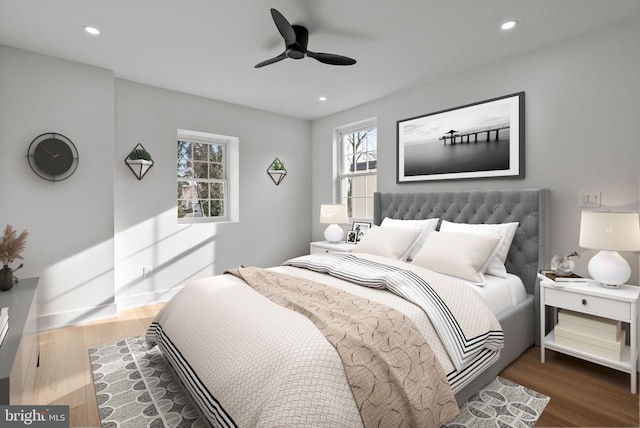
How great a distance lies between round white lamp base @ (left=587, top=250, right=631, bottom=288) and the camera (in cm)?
220

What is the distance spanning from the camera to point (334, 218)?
14.1 feet

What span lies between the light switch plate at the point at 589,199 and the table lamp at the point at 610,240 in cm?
39

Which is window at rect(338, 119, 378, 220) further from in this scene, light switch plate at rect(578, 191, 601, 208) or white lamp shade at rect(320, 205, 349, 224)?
light switch plate at rect(578, 191, 601, 208)

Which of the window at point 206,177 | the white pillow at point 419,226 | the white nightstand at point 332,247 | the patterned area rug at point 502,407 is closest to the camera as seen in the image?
the patterned area rug at point 502,407

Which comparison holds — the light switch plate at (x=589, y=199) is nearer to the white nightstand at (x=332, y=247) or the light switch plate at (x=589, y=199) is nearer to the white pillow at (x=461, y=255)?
the white pillow at (x=461, y=255)

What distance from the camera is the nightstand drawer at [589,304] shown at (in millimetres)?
2100

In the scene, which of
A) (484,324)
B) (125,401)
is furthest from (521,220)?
(125,401)

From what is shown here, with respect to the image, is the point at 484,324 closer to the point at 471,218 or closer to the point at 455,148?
the point at 471,218

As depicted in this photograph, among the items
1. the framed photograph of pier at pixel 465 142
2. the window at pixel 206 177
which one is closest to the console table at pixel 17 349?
the window at pixel 206 177

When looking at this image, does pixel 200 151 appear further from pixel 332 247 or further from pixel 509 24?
pixel 509 24

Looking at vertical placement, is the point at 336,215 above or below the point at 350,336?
above

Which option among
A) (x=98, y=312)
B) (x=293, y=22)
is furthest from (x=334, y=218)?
(x=98, y=312)

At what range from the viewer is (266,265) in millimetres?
4809

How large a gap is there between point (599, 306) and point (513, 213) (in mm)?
925
